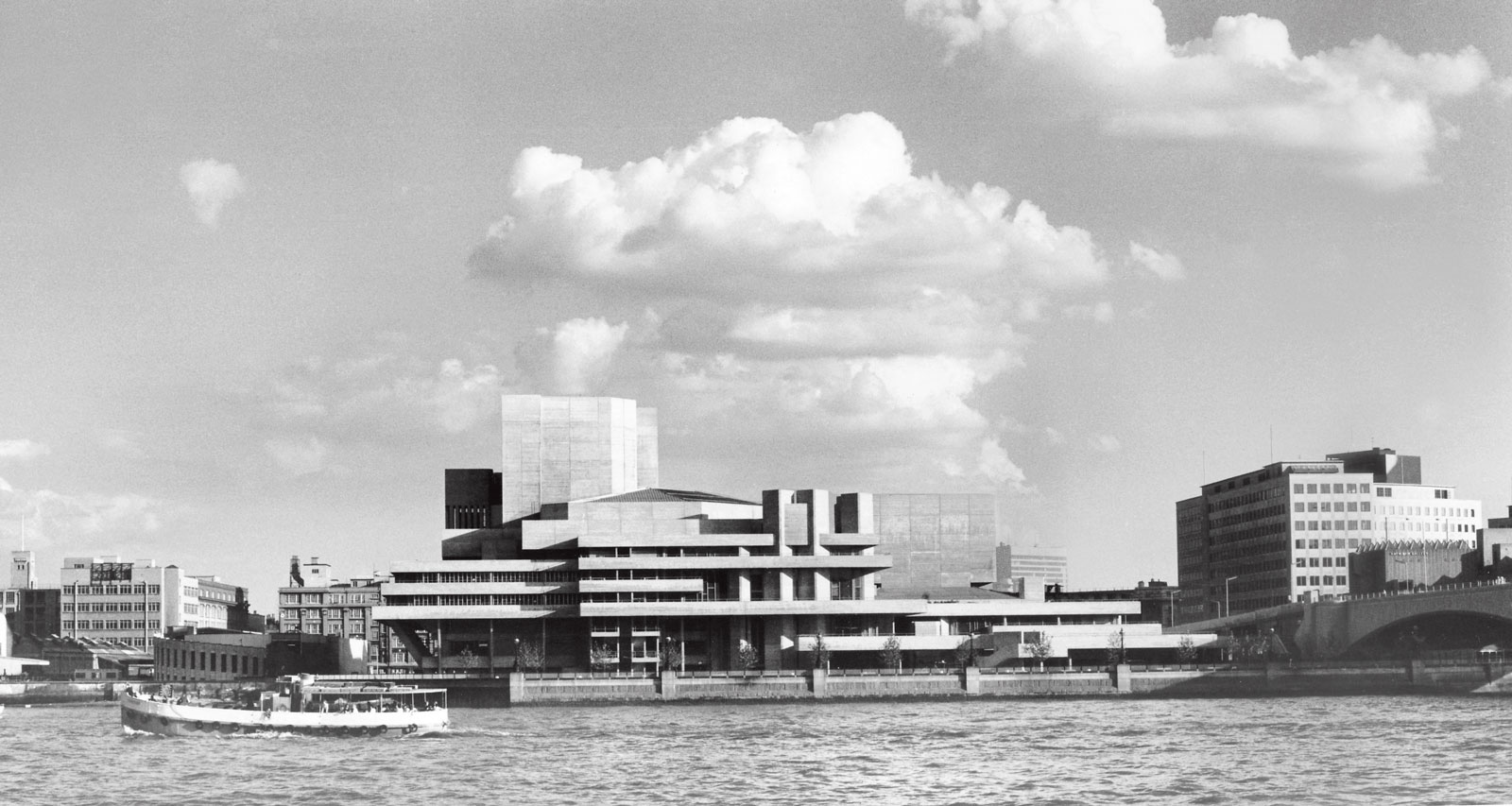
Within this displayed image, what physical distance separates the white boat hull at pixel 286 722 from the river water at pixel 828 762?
4.60 ft

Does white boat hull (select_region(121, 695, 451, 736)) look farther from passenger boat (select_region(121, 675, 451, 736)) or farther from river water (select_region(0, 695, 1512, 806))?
river water (select_region(0, 695, 1512, 806))

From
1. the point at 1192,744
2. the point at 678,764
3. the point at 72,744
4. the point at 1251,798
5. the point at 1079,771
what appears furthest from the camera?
the point at 72,744

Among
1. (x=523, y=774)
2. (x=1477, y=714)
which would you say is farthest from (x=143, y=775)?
(x=1477, y=714)

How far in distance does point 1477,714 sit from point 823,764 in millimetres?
65086

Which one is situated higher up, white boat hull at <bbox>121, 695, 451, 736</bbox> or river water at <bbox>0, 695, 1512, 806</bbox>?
white boat hull at <bbox>121, 695, 451, 736</bbox>

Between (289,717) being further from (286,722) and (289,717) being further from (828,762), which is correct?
(828,762)

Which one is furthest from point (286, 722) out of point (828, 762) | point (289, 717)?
point (828, 762)

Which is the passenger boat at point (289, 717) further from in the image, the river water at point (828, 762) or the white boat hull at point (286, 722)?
the river water at point (828, 762)

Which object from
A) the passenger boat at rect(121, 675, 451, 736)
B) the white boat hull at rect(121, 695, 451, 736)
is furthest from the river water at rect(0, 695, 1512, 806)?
the passenger boat at rect(121, 675, 451, 736)

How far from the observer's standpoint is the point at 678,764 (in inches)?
4877

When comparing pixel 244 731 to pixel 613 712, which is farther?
pixel 613 712

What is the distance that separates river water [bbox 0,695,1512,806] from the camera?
346ft

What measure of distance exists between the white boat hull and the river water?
140 cm

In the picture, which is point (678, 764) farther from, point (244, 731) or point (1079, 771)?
point (244, 731)
